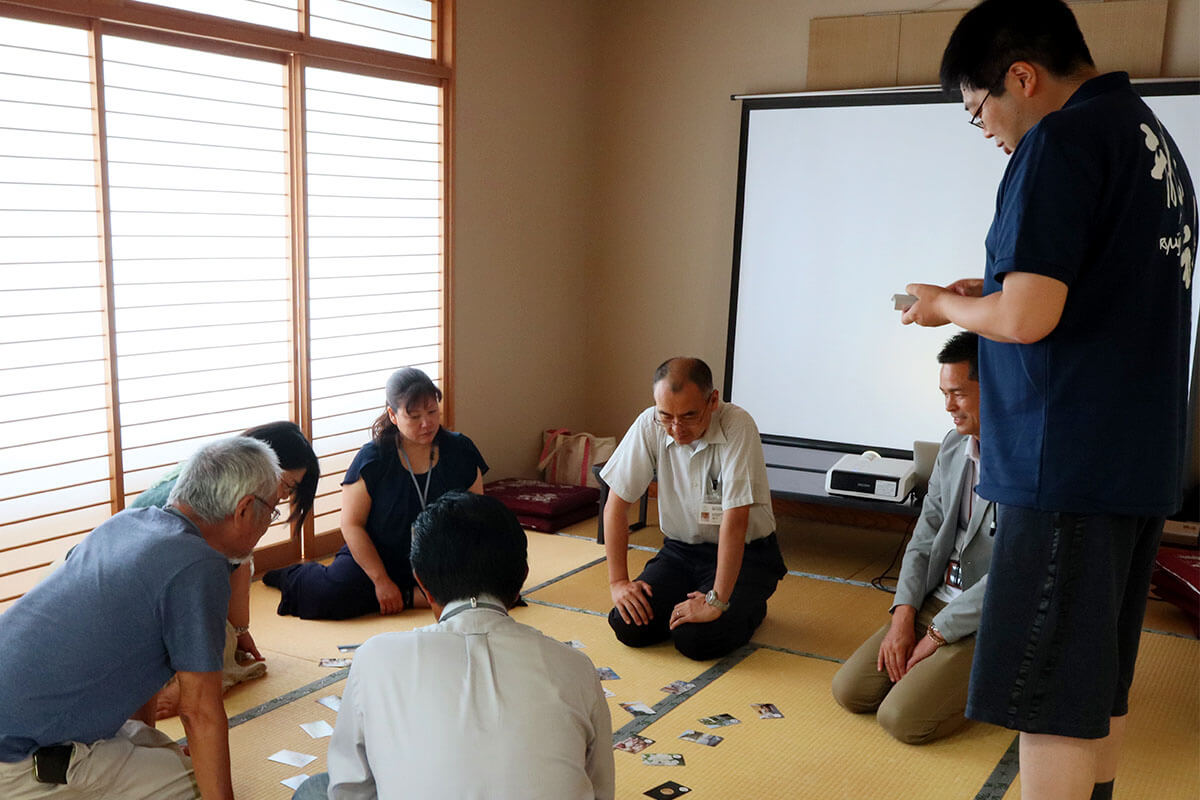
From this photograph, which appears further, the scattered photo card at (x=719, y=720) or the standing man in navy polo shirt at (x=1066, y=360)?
the scattered photo card at (x=719, y=720)

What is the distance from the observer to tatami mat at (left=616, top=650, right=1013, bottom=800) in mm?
2650

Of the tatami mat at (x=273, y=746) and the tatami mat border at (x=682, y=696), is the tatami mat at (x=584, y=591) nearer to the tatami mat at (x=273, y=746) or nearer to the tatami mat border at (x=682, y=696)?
the tatami mat border at (x=682, y=696)

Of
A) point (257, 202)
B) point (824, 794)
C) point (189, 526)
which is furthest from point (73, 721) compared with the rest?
point (257, 202)

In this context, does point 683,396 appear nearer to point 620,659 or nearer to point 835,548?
point 620,659

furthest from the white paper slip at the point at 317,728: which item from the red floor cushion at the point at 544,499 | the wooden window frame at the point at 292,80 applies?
the red floor cushion at the point at 544,499

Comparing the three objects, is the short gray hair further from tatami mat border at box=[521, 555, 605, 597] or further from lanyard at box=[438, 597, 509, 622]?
tatami mat border at box=[521, 555, 605, 597]

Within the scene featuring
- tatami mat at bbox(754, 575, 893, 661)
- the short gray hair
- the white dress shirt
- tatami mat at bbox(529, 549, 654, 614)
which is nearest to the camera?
the white dress shirt

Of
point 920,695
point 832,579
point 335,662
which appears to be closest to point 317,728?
point 335,662

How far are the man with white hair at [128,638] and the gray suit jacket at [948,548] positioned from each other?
186cm

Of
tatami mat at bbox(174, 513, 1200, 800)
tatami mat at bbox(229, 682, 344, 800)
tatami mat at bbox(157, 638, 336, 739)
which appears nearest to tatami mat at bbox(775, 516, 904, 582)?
tatami mat at bbox(174, 513, 1200, 800)

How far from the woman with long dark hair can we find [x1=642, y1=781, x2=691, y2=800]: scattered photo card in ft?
4.95

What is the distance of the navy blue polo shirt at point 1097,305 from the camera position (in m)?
1.58

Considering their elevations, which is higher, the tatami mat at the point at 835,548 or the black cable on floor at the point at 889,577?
the black cable on floor at the point at 889,577

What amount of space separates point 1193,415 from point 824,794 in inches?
123
